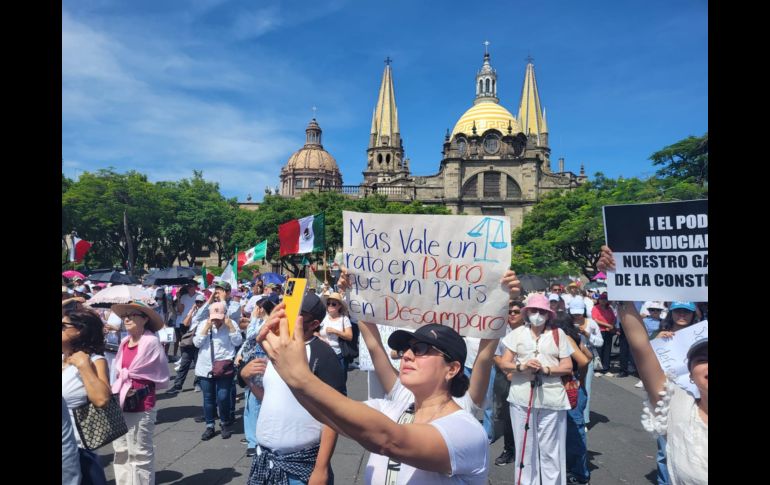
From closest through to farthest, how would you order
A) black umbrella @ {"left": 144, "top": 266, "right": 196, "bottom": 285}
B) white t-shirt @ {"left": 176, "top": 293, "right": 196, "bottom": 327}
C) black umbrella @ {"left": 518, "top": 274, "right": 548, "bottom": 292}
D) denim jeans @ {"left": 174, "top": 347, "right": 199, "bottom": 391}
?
denim jeans @ {"left": 174, "top": 347, "right": 199, "bottom": 391}, white t-shirt @ {"left": 176, "top": 293, "right": 196, "bottom": 327}, black umbrella @ {"left": 518, "top": 274, "right": 548, "bottom": 292}, black umbrella @ {"left": 144, "top": 266, "right": 196, "bottom": 285}

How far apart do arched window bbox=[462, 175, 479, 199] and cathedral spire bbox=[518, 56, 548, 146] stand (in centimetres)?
1484

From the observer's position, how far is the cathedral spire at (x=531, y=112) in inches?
2655

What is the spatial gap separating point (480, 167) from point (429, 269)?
183 feet

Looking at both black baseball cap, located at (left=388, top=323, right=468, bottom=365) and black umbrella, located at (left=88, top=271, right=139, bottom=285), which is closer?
black baseball cap, located at (left=388, top=323, right=468, bottom=365)

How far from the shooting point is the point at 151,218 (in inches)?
1735

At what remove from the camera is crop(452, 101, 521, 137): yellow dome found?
60188 mm

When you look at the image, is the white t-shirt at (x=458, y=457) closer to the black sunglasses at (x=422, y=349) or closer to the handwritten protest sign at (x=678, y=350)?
the black sunglasses at (x=422, y=349)

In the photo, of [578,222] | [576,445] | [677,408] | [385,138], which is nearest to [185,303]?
[576,445]

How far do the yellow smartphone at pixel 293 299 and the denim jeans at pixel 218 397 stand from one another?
4.81 metres

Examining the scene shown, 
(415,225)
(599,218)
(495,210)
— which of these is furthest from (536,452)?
(495,210)

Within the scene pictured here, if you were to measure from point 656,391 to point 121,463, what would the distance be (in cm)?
419

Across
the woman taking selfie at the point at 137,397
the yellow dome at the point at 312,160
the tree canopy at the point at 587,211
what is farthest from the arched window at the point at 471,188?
the woman taking selfie at the point at 137,397

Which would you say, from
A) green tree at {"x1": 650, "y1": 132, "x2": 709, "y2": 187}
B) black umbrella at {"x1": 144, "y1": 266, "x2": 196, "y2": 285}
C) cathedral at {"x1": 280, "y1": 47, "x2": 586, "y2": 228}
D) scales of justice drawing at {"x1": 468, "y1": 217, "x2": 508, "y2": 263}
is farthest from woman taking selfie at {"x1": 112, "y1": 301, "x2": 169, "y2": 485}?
cathedral at {"x1": 280, "y1": 47, "x2": 586, "y2": 228}

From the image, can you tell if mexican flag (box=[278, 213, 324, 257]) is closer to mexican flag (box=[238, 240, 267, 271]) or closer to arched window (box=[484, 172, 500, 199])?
mexican flag (box=[238, 240, 267, 271])
